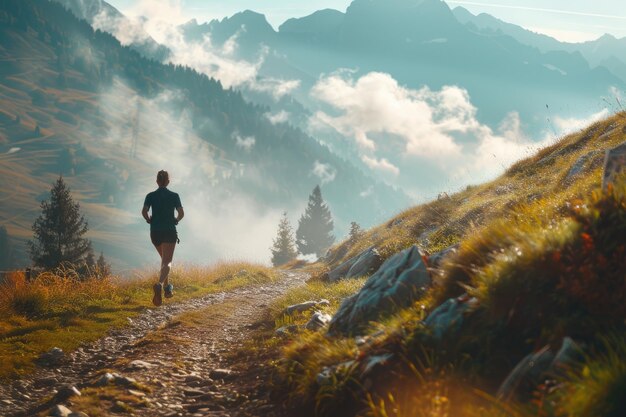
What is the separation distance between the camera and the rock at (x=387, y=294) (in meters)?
7.49

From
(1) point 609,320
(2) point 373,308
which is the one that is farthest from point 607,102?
(1) point 609,320

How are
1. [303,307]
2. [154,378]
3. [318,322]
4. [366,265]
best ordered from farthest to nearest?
[366,265] < [303,307] < [318,322] < [154,378]

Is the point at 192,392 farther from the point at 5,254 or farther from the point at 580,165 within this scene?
the point at 5,254

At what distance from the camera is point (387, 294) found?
25.3 ft

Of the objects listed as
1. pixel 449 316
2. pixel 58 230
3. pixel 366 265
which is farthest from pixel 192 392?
pixel 58 230

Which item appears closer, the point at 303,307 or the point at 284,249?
the point at 303,307

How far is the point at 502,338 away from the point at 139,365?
594cm

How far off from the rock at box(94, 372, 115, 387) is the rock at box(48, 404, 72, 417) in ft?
3.77

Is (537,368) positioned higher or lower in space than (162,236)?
lower

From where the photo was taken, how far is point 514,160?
87.1ft

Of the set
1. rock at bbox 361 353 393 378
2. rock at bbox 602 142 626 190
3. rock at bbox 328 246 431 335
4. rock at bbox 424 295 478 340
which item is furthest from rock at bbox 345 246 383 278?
rock at bbox 361 353 393 378

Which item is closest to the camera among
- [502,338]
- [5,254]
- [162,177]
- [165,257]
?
[502,338]

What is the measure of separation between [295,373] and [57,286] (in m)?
10.3

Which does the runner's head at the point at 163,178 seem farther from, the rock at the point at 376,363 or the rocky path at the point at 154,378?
the rock at the point at 376,363
